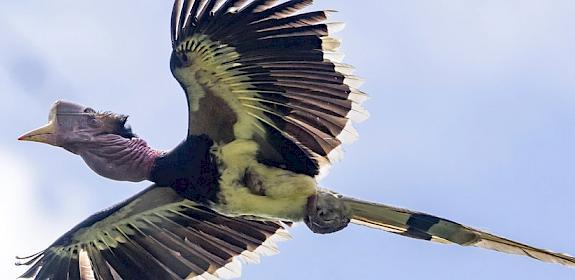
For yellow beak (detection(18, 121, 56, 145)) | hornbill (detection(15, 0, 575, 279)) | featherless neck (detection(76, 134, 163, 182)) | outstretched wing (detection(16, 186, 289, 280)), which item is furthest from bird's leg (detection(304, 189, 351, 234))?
yellow beak (detection(18, 121, 56, 145))

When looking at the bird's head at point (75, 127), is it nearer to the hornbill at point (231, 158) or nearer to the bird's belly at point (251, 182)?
the hornbill at point (231, 158)

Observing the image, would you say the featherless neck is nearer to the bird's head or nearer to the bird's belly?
the bird's head

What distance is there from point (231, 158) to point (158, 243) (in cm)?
125

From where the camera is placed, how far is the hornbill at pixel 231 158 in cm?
888

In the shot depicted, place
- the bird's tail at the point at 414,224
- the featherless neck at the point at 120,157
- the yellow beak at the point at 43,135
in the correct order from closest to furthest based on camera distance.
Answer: the bird's tail at the point at 414,224 < the featherless neck at the point at 120,157 < the yellow beak at the point at 43,135

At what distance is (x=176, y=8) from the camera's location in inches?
348

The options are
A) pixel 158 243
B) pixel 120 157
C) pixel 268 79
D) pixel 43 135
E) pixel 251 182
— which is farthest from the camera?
pixel 158 243

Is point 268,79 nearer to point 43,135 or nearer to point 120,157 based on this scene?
point 120,157

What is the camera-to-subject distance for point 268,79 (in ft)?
29.7

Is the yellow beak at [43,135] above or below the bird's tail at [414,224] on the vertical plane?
below

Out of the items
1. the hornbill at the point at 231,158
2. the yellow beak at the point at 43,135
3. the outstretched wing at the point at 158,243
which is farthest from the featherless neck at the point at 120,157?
the outstretched wing at the point at 158,243

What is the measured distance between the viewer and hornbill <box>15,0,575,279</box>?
888cm

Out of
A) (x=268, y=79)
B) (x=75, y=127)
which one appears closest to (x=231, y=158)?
(x=268, y=79)

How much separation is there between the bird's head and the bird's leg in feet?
4.88
